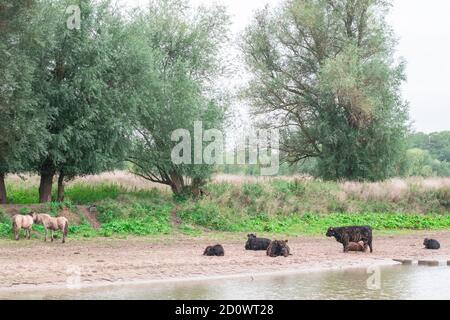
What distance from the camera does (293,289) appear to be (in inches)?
666

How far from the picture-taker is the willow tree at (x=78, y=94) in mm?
26906

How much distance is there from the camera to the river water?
1556 centimetres

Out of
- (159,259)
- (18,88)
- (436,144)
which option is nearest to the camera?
(159,259)

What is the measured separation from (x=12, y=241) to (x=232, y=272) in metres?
8.46

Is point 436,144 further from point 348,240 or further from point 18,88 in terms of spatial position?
point 18,88

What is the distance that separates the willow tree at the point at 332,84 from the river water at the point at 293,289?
82.2ft

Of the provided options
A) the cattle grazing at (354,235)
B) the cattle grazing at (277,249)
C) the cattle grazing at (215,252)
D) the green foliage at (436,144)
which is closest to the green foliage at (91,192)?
the cattle grazing at (215,252)

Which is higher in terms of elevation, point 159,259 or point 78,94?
point 78,94

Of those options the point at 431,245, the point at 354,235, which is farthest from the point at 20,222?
the point at 431,245

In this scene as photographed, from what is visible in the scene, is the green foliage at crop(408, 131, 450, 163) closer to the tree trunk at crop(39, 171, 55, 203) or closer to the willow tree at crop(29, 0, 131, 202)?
the willow tree at crop(29, 0, 131, 202)

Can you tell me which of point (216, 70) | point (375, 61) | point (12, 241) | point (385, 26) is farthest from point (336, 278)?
point (385, 26)

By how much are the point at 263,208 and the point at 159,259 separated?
39.6ft

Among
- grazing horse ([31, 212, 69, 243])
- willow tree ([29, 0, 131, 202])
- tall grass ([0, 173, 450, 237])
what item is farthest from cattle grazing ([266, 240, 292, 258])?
willow tree ([29, 0, 131, 202])

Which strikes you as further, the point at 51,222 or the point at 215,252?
the point at 51,222
